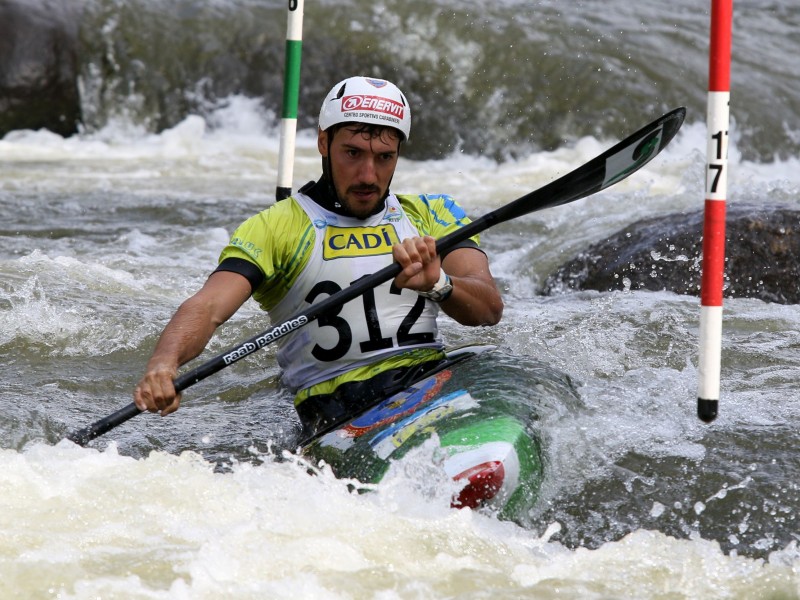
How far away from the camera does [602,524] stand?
12.0 ft

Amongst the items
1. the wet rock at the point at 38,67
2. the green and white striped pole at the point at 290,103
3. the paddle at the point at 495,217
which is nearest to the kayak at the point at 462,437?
the paddle at the point at 495,217

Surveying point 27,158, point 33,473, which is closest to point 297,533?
point 33,473

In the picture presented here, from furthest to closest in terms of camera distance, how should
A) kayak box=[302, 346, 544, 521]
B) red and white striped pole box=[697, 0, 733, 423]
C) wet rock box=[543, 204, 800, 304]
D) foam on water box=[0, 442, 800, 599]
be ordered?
1. wet rock box=[543, 204, 800, 304]
2. kayak box=[302, 346, 544, 521]
3. red and white striped pole box=[697, 0, 733, 423]
4. foam on water box=[0, 442, 800, 599]

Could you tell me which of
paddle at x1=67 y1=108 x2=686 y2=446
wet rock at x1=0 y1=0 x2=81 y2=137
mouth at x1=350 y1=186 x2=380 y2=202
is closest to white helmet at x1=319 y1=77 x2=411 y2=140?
mouth at x1=350 y1=186 x2=380 y2=202

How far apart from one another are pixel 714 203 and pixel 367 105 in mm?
1317

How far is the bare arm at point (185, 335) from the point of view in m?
3.51

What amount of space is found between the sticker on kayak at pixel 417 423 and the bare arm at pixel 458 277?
38cm

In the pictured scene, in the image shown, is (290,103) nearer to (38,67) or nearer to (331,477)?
(331,477)

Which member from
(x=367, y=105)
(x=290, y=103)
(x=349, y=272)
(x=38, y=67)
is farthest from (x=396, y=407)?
(x=38, y=67)

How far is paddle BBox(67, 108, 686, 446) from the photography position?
374 cm

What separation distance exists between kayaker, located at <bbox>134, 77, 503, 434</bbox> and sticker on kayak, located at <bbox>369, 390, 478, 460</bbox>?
0.96 ft

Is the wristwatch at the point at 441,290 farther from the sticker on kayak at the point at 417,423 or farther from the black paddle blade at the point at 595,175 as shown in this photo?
the sticker on kayak at the point at 417,423

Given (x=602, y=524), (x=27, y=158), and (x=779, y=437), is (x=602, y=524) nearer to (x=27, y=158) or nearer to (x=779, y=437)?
(x=779, y=437)

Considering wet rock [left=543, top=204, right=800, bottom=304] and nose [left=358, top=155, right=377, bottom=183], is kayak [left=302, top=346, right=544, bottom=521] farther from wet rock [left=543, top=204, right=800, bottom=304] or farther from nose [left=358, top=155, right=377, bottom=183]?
wet rock [left=543, top=204, right=800, bottom=304]
